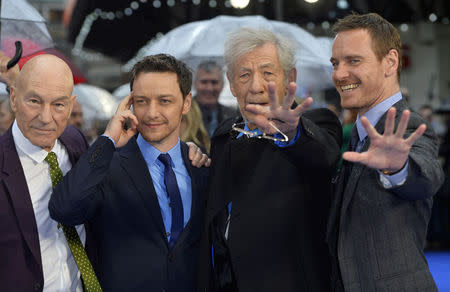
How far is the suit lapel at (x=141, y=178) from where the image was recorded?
2555 millimetres

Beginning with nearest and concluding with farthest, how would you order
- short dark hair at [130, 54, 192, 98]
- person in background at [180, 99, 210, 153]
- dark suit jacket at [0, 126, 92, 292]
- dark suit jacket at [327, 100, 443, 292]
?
dark suit jacket at [327, 100, 443, 292], dark suit jacket at [0, 126, 92, 292], short dark hair at [130, 54, 192, 98], person in background at [180, 99, 210, 153]

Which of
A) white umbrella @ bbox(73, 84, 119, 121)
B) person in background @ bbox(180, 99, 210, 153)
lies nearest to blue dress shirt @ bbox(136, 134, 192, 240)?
person in background @ bbox(180, 99, 210, 153)

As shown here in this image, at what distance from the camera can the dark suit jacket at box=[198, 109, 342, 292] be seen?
97.7 inches

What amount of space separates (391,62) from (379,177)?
1.87 feet

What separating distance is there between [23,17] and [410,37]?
15014mm

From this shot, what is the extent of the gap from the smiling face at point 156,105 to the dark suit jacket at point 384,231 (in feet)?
2.98

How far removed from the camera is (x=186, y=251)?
261 cm

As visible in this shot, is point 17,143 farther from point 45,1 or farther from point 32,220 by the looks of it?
point 45,1

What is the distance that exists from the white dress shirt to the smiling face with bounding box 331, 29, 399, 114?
1.40 meters

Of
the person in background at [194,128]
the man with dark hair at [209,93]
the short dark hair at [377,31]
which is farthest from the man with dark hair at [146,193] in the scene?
the man with dark hair at [209,93]

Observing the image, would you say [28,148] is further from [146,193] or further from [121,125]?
[146,193]

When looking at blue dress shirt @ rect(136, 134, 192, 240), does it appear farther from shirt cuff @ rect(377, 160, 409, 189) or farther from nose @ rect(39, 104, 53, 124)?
shirt cuff @ rect(377, 160, 409, 189)

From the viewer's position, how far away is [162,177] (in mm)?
2697

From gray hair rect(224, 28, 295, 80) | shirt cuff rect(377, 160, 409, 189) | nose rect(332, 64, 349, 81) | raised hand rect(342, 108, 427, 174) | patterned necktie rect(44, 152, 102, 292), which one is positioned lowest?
patterned necktie rect(44, 152, 102, 292)
